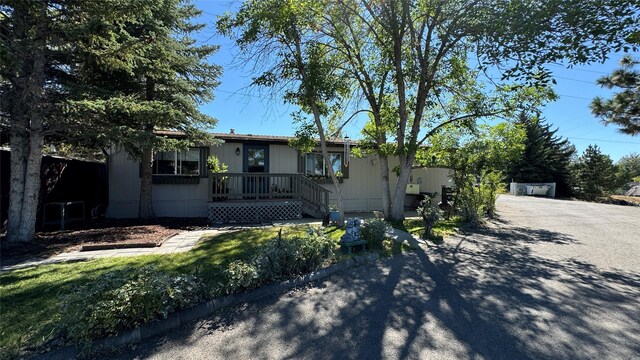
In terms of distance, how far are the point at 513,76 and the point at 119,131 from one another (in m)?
8.66

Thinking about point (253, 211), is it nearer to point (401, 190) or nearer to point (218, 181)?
point (218, 181)

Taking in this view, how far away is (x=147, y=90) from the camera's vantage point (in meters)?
9.43

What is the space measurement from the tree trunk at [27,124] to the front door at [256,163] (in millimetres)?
5790

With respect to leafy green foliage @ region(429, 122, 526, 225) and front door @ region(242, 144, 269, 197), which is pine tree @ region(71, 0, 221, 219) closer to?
front door @ region(242, 144, 269, 197)

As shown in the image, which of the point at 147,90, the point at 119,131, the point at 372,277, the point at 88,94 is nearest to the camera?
the point at 372,277

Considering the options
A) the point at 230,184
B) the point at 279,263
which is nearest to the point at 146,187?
the point at 230,184

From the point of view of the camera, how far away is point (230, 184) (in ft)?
35.0

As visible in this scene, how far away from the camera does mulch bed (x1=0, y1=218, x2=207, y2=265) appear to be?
19.6 feet

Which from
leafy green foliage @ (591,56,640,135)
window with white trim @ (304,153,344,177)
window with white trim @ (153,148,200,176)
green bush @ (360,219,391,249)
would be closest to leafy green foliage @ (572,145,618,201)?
leafy green foliage @ (591,56,640,135)

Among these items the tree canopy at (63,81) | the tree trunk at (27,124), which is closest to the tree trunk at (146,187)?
the tree canopy at (63,81)

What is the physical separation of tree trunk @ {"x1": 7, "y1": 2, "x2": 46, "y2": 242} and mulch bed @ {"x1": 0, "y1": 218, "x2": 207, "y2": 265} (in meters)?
0.52

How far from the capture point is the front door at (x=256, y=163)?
11.3 m

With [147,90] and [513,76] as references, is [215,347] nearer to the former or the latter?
[513,76]

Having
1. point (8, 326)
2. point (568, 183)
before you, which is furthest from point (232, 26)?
point (568, 183)
